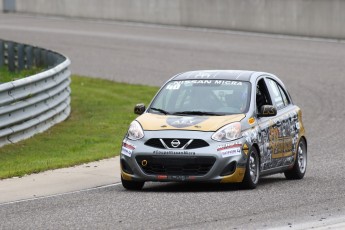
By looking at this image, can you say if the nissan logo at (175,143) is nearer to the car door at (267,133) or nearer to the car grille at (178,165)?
the car grille at (178,165)

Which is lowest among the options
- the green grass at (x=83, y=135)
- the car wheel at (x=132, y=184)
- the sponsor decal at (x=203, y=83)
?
the green grass at (x=83, y=135)

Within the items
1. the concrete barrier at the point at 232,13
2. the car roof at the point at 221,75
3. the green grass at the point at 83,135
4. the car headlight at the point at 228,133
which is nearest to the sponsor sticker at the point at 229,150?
the car headlight at the point at 228,133

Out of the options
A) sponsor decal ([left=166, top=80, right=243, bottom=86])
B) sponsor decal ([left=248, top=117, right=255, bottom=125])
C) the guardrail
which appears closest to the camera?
sponsor decal ([left=248, top=117, right=255, bottom=125])

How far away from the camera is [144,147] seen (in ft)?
47.5

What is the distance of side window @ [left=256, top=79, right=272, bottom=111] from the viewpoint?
15.9m

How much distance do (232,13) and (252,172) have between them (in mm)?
26777

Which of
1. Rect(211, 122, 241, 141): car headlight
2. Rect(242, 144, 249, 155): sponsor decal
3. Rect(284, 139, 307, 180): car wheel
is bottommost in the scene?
Rect(284, 139, 307, 180): car wheel

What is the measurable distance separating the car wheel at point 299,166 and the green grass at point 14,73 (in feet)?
39.7

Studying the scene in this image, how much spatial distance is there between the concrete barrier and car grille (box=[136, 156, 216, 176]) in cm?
2375

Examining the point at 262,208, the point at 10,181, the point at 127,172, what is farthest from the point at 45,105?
the point at 262,208

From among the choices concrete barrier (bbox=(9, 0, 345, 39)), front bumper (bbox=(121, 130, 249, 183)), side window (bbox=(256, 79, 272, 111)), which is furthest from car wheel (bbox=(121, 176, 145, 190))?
concrete barrier (bbox=(9, 0, 345, 39))

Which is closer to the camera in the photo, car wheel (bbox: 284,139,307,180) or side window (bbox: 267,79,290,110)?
side window (bbox: 267,79,290,110)

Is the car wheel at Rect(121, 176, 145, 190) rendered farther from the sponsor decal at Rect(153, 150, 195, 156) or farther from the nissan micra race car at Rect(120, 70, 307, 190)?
the sponsor decal at Rect(153, 150, 195, 156)

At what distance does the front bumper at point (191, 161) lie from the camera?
47.0 ft
